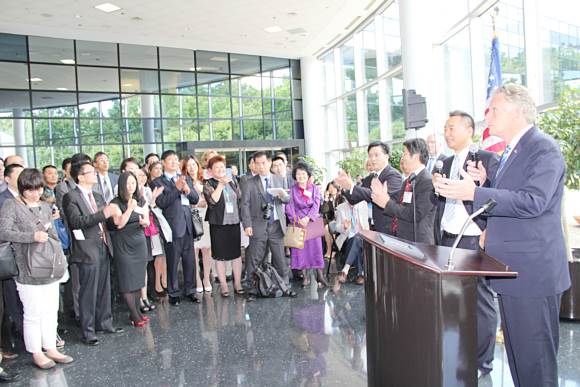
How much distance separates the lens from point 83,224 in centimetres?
388

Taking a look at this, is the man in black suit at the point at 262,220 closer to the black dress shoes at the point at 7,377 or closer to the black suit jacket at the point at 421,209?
the black suit jacket at the point at 421,209

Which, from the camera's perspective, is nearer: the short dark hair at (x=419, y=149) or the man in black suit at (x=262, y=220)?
the short dark hair at (x=419, y=149)

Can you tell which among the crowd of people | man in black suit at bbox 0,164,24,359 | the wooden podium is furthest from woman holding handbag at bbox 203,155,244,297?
the wooden podium

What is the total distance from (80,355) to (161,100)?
11923 millimetres

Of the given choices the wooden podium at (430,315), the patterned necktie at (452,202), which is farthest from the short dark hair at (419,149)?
the wooden podium at (430,315)

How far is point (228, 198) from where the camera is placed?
5285 mm

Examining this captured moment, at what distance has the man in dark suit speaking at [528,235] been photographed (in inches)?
74.5

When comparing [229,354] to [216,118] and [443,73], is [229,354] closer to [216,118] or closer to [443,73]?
[443,73]

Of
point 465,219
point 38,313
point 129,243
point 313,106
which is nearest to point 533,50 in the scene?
point 465,219

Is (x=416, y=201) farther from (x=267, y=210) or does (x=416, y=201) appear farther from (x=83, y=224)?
(x=83, y=224)

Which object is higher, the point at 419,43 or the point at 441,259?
the point at 419,43

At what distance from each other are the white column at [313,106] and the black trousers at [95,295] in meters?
12.9

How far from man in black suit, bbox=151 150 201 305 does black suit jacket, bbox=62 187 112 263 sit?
3.82 feet

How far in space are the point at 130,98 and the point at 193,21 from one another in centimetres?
366
